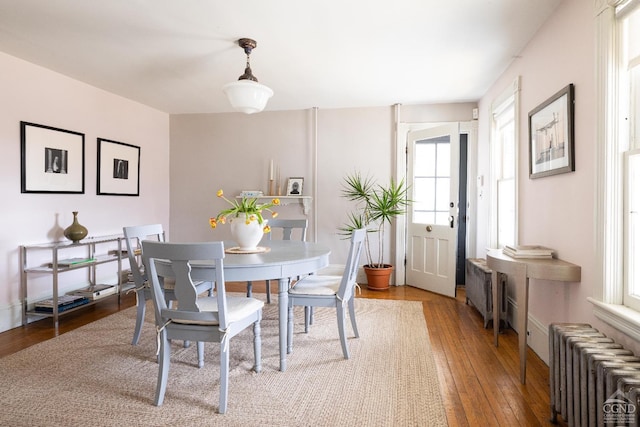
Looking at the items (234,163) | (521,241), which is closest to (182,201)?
(234,163)

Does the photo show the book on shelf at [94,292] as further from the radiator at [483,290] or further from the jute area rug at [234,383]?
the radiator at [483,290]

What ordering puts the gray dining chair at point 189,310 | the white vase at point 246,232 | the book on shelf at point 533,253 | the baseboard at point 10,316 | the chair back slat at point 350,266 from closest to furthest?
the gray dining chair at point 189,310
the book on shelf at point 533,253
the chair back slat at point 350,266
the white vase at point 246,232
the baseboard at point 10,316

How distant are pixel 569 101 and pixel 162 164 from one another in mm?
5072

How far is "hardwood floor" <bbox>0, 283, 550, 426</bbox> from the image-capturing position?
2.00 m

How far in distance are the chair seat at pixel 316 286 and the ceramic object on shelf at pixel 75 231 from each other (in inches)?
95.2

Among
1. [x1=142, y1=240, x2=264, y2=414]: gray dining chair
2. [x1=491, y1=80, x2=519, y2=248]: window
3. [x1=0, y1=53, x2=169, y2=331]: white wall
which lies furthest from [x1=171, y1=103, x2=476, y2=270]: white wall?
[x1=142, y1=240, x2=264, y2=414]: gray dining chair

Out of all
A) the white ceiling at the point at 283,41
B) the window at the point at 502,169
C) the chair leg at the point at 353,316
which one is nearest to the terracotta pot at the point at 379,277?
the window at the point at 502,169

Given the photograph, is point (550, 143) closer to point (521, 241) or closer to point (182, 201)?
point (521, 241)

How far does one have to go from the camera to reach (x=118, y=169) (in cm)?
463

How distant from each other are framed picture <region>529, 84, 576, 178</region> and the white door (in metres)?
1.59

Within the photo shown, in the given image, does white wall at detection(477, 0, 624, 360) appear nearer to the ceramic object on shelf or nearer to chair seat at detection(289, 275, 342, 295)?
chair seat at detection(289, 275, 342, 295)

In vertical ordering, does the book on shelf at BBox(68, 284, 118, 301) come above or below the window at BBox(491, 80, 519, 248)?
below

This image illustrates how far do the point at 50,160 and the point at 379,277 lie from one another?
12.6ft

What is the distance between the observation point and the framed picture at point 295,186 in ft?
17.1
